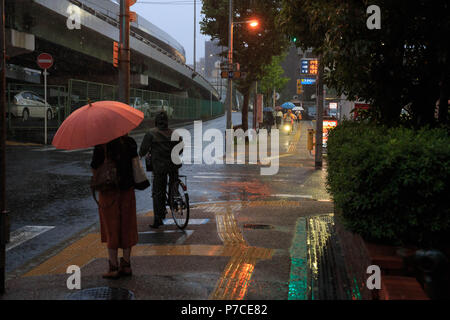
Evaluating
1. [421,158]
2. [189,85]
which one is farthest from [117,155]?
A: [189,85]

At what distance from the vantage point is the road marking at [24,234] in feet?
25.3

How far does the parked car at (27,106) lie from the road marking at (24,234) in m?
19.0

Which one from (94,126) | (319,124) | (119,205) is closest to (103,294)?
(119,205)

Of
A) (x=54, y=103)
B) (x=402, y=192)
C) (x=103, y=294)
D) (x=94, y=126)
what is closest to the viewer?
(x=402, y=192)

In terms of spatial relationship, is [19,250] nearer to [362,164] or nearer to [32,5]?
[362,164]

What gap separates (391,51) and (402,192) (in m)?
3.26

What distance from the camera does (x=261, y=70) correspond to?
37.8 meters

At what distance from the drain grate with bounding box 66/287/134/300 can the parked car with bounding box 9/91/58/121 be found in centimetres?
2288

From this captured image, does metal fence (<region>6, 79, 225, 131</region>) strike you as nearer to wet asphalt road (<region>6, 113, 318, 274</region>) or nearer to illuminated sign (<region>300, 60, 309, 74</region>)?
wet asphalt road (<region>6, 113, 318, 274</region>)

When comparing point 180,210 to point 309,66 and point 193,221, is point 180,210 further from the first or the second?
point 309,66

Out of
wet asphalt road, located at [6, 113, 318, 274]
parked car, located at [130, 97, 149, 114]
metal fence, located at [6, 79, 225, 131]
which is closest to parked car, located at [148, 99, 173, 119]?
metal fence, located at [6, 79, 225, 131]

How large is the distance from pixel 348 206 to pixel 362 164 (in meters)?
0.47

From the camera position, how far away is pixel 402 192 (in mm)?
4410

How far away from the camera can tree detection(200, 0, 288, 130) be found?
35.1m
